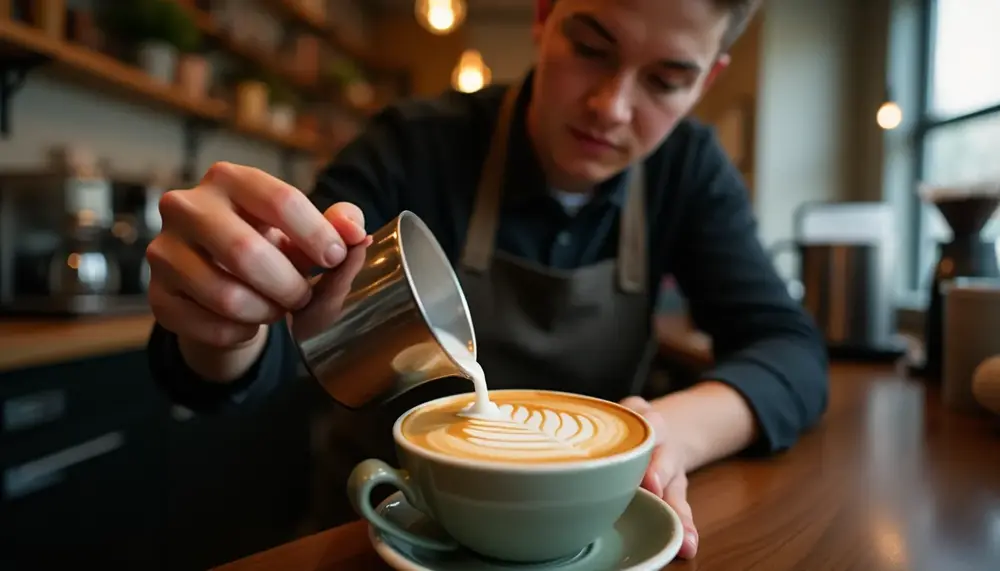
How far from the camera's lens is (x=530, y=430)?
0.53 m

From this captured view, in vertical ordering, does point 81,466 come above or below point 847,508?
below

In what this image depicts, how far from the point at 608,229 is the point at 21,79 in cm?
169

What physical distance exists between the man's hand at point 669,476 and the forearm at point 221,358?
16.8 inches

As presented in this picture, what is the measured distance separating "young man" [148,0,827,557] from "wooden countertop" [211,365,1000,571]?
0.05m

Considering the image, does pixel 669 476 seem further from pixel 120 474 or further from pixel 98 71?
pixel 98 71

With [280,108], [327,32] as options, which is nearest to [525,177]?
[280,108]

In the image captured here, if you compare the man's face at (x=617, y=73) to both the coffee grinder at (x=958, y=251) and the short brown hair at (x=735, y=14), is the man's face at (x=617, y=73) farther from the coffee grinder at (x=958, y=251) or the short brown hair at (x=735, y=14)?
the coffee grinder at (x=958, y=251)

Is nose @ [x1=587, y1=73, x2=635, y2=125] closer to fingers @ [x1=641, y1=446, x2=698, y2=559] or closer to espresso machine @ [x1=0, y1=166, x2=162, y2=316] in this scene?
fingers @ [x1=641, y1=446, x2=698, y2=559]

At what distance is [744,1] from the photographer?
954 mm

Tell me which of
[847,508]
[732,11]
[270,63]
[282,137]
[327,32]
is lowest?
[847,508]

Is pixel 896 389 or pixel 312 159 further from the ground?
pixel 312 159

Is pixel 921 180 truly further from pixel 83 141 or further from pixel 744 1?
pixel 83 141

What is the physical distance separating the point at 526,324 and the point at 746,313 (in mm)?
381

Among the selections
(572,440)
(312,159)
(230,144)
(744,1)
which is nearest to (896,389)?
(744,1)
